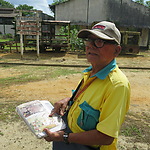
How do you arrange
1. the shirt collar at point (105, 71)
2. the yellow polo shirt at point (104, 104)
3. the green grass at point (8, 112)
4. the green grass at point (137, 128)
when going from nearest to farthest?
the yellow polo shirt at point (104, 104) < the shirt collar at point (105, 71) < the green grass at point (137, 128) < the green grass at point (8, 112)

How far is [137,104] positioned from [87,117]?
347 centimetres

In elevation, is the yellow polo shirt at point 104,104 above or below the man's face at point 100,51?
below

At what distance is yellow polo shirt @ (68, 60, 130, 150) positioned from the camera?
3.82ft

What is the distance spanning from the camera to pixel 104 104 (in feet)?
3.92

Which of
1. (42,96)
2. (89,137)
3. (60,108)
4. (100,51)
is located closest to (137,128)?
(60,108)

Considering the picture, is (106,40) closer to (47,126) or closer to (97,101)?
(97,101)

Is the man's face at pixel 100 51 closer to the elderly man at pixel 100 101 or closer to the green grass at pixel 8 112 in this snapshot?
the elderly man at pixel 100 101

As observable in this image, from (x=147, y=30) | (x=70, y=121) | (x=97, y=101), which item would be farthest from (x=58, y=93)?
(x=147, y=30)

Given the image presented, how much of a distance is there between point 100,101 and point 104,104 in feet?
0.19

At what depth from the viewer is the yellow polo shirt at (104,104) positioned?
3.82 feet

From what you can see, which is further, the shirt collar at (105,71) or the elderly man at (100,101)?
the shirt collar at (105,71)

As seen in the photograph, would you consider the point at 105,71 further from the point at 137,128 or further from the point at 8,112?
the point at 8,112

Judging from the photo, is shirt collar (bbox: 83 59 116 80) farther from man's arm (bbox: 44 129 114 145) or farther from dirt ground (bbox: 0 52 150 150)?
dirt ground (bbox: 0 52 150 150)

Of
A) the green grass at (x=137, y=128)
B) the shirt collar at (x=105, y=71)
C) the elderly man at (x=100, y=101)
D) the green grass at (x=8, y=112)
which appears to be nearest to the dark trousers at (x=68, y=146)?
the elderly man at (x=100, y=101)
